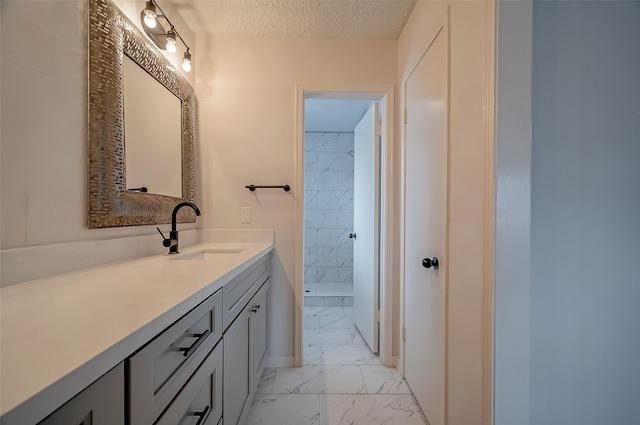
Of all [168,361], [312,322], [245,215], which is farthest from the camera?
[312,322]

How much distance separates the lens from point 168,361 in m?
0.64

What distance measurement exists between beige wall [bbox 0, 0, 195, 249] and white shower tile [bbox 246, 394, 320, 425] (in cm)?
128

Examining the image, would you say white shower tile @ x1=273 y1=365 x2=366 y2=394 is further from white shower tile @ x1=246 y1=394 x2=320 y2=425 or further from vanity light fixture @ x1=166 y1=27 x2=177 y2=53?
vanity light fixture @ x1=166 y1=27 x2=177 y2=53

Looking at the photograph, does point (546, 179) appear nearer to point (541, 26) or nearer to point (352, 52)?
point (541, 26)

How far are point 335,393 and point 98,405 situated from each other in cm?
152

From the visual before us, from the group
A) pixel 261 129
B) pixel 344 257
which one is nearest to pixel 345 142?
pixel 344 257

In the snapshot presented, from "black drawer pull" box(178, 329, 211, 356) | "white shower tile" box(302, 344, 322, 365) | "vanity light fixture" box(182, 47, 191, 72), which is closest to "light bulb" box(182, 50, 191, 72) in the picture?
"vanity light fixture" box(182, 47, 191, 72)

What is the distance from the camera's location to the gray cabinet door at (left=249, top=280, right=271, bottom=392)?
140cm

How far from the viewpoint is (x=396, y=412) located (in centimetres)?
147

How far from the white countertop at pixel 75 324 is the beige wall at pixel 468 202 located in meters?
0.94

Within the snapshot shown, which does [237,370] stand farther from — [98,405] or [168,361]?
[98,405]

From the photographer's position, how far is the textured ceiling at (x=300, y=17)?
1.57 m

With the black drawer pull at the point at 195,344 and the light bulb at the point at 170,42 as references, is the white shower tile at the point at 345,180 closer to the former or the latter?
the light bulb at the point at 170,42

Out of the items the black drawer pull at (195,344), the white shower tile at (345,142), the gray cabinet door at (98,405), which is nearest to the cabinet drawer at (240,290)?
the black drawer pull at (195,344)
